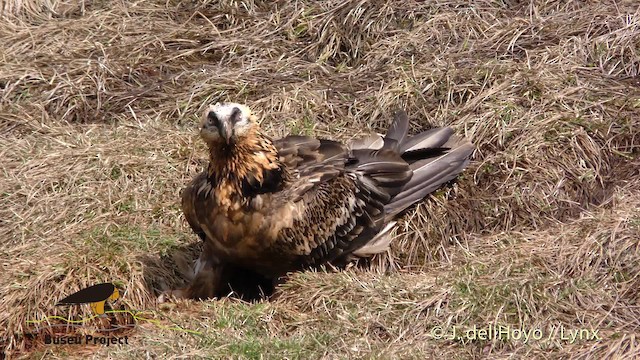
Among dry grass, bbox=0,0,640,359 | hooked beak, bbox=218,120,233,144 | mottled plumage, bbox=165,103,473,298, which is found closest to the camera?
dry grass, bbox=0,0,640,359

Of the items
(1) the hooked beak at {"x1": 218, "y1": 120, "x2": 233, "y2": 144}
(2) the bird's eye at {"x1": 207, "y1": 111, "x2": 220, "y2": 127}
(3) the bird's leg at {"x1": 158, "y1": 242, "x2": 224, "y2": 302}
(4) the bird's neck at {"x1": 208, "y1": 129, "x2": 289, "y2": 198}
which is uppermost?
(2) the bird's eye at {"x1": 207, "y1": 111, "x2": 220, "y2": 127}

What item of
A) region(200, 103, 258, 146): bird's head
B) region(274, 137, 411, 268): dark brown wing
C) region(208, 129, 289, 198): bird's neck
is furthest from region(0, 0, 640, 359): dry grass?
region(200, 103, 258, 146): bird's head

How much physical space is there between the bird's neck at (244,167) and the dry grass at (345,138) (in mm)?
643

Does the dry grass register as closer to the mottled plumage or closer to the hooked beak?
the mottled plumage

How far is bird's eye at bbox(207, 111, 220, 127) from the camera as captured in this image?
6305mm

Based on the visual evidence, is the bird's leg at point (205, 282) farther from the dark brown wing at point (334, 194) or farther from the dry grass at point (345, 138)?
the dark brown wing at point (334, 194)

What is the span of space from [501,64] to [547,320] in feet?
9.17

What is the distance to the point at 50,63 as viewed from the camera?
349 inches

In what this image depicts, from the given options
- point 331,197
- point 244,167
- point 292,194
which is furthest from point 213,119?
point 331,197

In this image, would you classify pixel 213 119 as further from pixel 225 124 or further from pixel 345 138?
pixel 345 138

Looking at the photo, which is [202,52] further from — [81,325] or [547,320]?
[547,320]

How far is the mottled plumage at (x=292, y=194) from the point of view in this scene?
6.52 m

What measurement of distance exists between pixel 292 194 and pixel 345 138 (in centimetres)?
123

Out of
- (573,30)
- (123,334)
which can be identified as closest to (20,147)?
(123,334)
